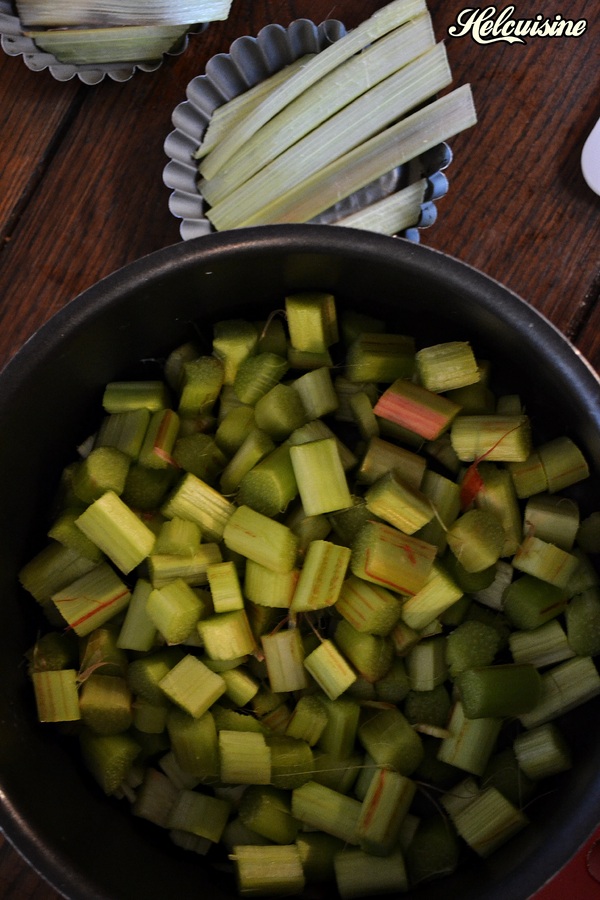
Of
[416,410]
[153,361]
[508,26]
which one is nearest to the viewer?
[416,410]

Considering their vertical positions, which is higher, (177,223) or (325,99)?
(325,99)

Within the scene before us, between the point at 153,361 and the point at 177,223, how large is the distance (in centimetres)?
27

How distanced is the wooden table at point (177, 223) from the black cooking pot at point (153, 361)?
24 centimetres

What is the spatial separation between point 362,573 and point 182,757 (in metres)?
0.34

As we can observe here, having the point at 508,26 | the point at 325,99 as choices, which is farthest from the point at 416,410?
the point at 508,26

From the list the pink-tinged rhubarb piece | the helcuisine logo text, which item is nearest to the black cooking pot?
the pink-tinged rhubarb piece

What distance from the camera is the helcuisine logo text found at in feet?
4.52

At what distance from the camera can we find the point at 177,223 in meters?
1.39

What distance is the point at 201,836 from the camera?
116 cm

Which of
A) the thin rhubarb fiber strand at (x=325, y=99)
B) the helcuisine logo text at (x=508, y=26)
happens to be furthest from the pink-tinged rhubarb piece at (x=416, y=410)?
the helcuisine logo text at (x=508, y=26)

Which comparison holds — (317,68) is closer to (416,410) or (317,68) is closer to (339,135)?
(339,135)

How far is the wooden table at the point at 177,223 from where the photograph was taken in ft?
4.49

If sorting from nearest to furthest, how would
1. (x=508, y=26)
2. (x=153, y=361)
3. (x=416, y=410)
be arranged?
1. (x=416, y=410)
2. (x=153, y=361)
3. (x=508, y=26)

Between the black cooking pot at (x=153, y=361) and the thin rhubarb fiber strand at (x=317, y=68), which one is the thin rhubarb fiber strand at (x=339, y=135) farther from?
the black cooking pot at (x=153, y=361)
